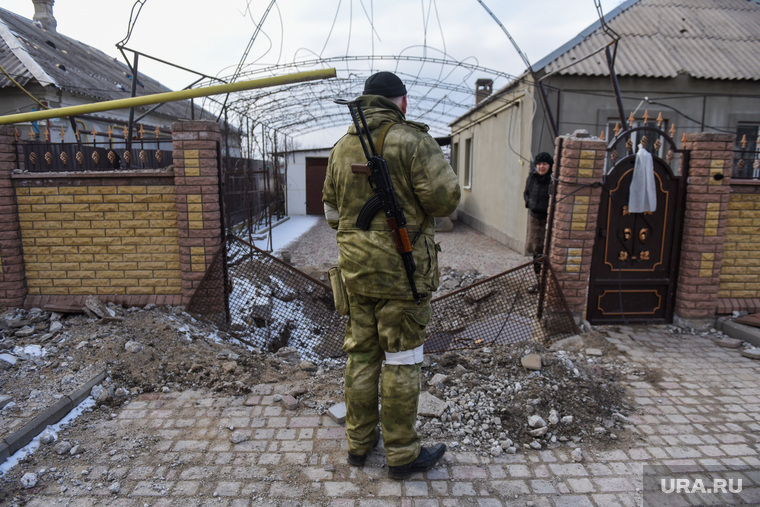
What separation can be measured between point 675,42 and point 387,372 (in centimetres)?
1005

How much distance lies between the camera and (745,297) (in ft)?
16.4

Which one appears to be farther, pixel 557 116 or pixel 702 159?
pixel 557 116

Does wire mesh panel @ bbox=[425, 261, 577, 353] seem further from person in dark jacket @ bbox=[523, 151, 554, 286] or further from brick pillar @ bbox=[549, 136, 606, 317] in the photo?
person in dark jacket @ bbox=[523, 151, 554, 286]

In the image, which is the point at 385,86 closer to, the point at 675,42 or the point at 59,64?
the point at 675,42

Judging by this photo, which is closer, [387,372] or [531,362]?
[387,372]

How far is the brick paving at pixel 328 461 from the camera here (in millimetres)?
2322

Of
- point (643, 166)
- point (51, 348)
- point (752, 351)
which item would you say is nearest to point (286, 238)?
point (51, 348)

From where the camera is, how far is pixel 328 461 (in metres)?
2.60

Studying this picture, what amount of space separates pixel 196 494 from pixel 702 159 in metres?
5.20

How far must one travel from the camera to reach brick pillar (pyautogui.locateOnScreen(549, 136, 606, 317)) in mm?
4465

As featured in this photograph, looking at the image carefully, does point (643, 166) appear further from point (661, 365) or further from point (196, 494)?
point (196, 494)

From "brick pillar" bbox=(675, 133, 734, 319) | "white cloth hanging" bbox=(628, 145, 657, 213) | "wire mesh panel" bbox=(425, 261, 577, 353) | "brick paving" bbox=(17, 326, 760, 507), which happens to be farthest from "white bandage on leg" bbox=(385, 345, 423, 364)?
"brick pillar" bbox=(675, 133, 734, 319)

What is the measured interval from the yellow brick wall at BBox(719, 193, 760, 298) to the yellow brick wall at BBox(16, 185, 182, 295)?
5.67m

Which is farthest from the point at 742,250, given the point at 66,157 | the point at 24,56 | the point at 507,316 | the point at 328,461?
the point at 24,56
